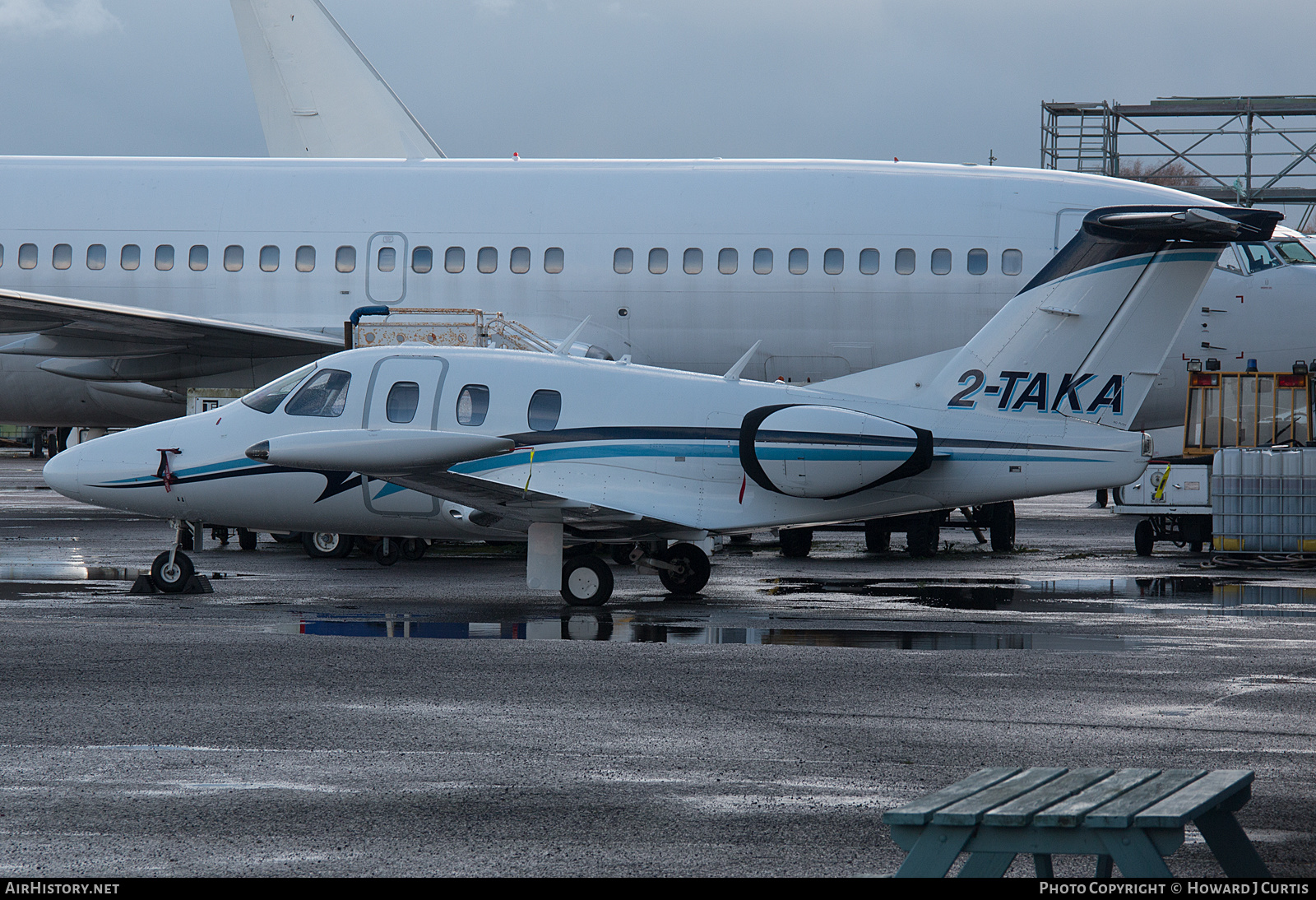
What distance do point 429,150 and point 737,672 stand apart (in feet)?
79.5

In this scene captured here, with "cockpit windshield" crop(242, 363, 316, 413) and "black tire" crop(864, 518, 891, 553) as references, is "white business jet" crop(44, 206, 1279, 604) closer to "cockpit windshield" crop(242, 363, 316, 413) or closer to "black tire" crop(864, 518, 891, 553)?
"cockpit windshield" crop(242, 363, 316, 413)

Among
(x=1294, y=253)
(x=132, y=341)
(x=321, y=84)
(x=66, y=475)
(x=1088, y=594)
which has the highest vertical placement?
(x=321, y=84)

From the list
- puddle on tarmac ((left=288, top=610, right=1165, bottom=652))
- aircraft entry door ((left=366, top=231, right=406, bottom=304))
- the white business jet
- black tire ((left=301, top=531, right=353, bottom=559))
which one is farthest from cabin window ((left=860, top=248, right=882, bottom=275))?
puddle on tarmac ((left=288, top=610, right=1165, bottom=652))

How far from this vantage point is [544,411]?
586 inches

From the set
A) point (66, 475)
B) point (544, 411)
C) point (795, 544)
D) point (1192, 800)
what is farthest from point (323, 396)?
point (1192, 800)

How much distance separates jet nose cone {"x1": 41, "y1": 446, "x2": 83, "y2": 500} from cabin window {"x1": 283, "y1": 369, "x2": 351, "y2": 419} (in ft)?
7.74

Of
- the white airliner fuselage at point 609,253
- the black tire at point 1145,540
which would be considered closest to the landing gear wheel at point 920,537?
the white airliner fuselage at point 609,253

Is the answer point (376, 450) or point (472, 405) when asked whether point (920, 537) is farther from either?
point (376, 450)

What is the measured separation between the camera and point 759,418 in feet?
47.5

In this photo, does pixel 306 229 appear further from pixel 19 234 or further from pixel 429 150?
pixel 429 150

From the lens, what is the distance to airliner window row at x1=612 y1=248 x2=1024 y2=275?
21.5 metres

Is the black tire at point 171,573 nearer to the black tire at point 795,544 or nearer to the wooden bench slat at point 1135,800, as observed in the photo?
the black tire at point 795,544

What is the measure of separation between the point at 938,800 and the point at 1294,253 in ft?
65.3

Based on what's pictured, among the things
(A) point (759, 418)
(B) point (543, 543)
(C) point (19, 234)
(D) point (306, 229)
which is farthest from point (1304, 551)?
(C) point (19, 234)
